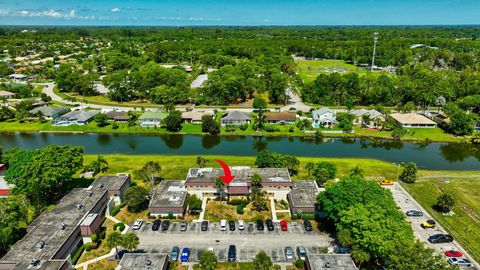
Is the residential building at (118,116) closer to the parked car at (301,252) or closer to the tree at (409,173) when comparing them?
the parked car at (301,252)

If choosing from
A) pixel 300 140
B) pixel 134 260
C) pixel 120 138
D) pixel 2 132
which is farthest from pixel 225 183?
pixel 2 132

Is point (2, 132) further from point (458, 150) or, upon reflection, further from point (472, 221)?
point (458, 150)

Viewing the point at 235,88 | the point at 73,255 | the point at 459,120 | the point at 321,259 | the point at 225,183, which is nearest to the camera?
the point at 321,259

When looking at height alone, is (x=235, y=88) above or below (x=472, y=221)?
above

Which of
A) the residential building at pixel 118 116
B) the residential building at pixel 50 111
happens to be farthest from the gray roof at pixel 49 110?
the residential building at pixel 118 116

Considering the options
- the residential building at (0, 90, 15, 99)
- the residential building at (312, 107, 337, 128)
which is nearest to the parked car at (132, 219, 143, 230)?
the residential building at (312, 107, 337, 128)

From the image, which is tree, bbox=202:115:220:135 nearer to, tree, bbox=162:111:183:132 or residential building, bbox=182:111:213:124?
residential building, bbox=182:111:213:124
